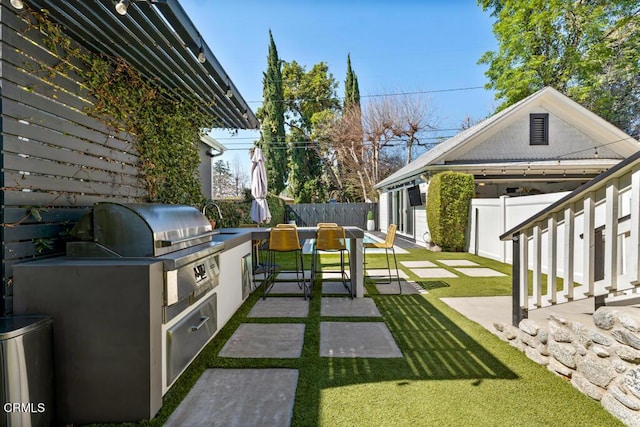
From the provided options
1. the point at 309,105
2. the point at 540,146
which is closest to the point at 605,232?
the point at 540,146

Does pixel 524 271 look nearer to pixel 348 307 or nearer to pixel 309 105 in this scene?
pixel 348 307

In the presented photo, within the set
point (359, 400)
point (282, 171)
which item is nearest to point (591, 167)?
point (359, 400)

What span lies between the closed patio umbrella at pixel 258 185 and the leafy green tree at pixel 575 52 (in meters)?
14.4

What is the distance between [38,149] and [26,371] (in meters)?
1.53

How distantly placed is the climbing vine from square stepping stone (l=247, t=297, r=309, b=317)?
190 centimetres

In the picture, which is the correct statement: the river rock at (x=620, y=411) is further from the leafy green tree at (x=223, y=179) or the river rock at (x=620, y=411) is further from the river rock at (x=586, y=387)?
the leafy green tree at (x=223, y=179)

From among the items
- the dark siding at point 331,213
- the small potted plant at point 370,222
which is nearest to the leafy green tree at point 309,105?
the dark siding at point 331,213

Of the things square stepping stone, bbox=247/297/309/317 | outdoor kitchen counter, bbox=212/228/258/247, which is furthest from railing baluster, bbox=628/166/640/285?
outdoor kitchen counter, bbox=212/228/258/247

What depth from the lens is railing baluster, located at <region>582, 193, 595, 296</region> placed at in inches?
87.7

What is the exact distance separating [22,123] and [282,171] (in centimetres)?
2011

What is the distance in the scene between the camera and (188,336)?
243 centimetres

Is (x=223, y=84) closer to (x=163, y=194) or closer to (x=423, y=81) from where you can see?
(x=163, y=194)

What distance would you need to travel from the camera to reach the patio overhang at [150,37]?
2.44 m

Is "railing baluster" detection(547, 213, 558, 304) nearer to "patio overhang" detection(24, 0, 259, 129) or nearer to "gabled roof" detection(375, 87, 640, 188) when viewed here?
"patio overhang" detection(24, 0, 259, 129)
